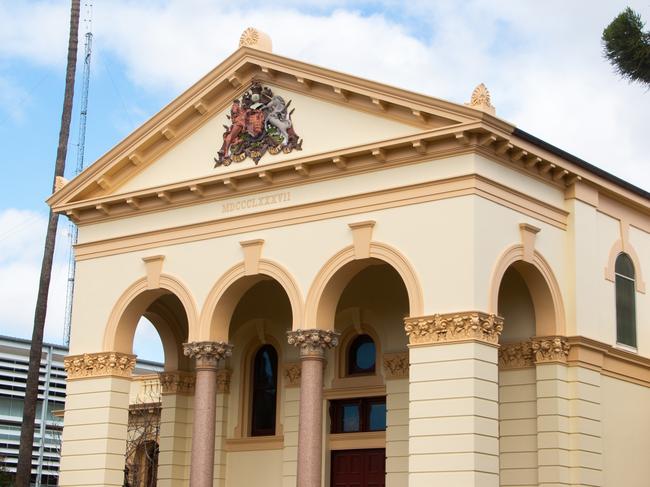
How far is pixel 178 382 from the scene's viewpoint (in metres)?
32.1

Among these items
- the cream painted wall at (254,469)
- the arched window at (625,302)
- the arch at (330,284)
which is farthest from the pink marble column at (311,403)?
the arched window at (625,302)

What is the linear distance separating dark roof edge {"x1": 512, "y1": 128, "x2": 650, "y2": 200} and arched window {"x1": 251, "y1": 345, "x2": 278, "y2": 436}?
9314 mm

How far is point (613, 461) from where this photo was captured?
2664 centimetres

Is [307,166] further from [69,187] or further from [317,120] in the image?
[69,187]

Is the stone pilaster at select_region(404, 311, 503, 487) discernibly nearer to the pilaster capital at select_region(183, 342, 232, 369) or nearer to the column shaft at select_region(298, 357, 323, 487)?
the column shaft at select_region(298, 357, 323, 487)

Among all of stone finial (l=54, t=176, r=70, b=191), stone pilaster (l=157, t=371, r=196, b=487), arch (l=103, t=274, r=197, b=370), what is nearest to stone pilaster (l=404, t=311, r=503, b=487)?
arch (l=103, t=274, r=197, b=370)

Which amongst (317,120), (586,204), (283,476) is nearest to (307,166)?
(317,120)

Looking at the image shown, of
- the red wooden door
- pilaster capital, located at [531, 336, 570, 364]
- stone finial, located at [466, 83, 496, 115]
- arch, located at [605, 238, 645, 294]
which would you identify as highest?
stone finial, located at [466, 83, 496, 115]

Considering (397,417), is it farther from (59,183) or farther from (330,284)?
(59,183)

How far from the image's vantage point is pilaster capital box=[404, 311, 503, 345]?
23.5 meters

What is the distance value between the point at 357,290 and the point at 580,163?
6.26 meters

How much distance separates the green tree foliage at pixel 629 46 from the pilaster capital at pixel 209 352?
10.3 m

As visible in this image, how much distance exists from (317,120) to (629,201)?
7.47 m

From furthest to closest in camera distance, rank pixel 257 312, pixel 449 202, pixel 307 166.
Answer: pixel 257 312 < pixel 307 166 < pixel 449 202
